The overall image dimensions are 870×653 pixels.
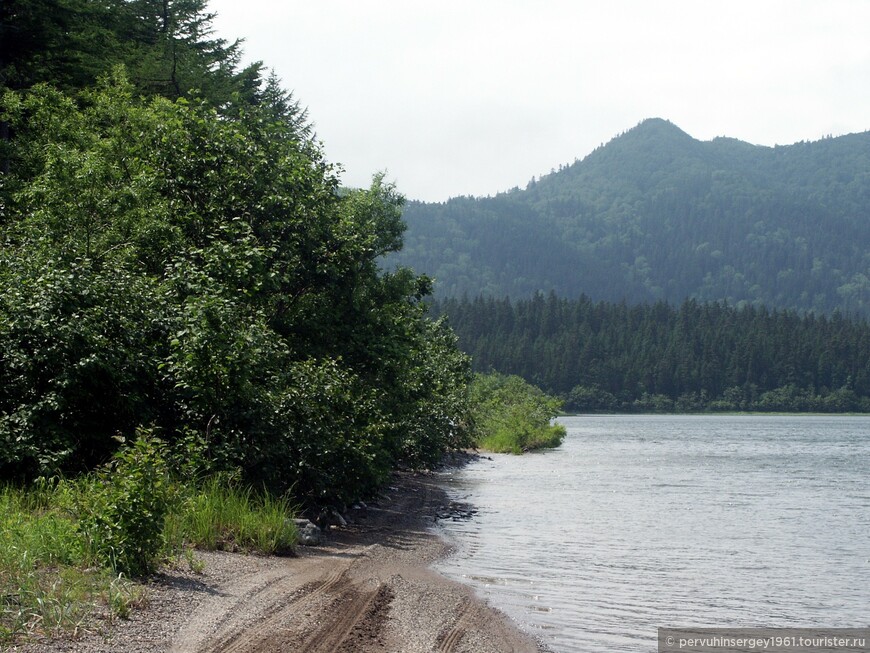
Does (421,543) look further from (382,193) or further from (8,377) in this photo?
(382,193)

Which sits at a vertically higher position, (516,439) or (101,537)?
(101,537)

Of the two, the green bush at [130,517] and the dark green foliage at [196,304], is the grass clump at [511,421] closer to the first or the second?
the dark green foliage at [196,304]

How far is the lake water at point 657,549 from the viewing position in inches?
669

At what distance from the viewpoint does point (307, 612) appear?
13328 millimetres

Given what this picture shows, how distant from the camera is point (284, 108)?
65312 millimetres

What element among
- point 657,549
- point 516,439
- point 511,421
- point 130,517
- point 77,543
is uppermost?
point 130,517

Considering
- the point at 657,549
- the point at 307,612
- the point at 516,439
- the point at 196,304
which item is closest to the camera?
the point at 307,612

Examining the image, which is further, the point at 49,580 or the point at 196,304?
the point at 196,304

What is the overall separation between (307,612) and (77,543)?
3469 millimetres

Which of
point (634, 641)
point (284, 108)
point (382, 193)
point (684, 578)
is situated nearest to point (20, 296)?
point (634, 641)

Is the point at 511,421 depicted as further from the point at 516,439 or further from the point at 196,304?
the point at 196,304

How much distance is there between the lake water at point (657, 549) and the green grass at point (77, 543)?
4737 millimetres

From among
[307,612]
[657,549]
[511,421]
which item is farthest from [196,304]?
[511,421]

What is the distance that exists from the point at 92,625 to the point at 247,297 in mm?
13448
